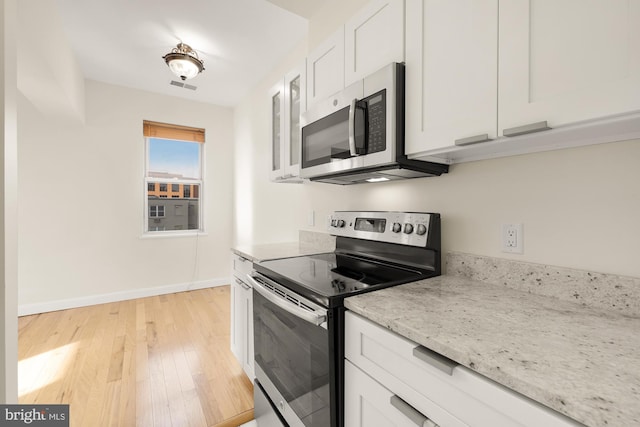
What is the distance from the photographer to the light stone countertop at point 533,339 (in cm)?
46

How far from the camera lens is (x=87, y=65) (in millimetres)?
3045

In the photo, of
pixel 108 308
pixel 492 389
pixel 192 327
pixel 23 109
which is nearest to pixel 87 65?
pixel 23 109

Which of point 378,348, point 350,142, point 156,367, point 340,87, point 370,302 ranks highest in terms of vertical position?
point 340,87

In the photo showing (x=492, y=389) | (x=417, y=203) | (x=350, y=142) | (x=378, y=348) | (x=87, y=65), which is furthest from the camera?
(x=87, y=65)

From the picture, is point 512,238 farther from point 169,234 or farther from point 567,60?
point 169,234

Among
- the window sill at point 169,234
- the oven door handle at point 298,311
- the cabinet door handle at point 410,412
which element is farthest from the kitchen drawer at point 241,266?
the window sill at point 169,234

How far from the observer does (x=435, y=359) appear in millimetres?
657

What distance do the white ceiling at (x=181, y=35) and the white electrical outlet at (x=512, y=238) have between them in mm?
1958

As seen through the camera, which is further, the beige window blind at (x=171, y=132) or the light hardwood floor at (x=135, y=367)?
the beige window blind at (x=171, y=132)

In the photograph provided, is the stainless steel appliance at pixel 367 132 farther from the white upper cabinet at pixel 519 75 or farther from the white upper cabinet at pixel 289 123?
the white upper cabinet at pixel 289 123

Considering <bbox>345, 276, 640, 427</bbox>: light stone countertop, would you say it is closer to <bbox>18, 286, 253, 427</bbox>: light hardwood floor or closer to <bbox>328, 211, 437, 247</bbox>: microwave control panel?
<bbox>328, 211, 437, 247</bbox>: microwave control panel

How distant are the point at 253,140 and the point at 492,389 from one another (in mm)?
3468

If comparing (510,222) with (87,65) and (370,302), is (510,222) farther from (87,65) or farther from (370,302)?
(87,65)

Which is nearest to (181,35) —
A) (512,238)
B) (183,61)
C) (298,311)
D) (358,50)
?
(183,61)
